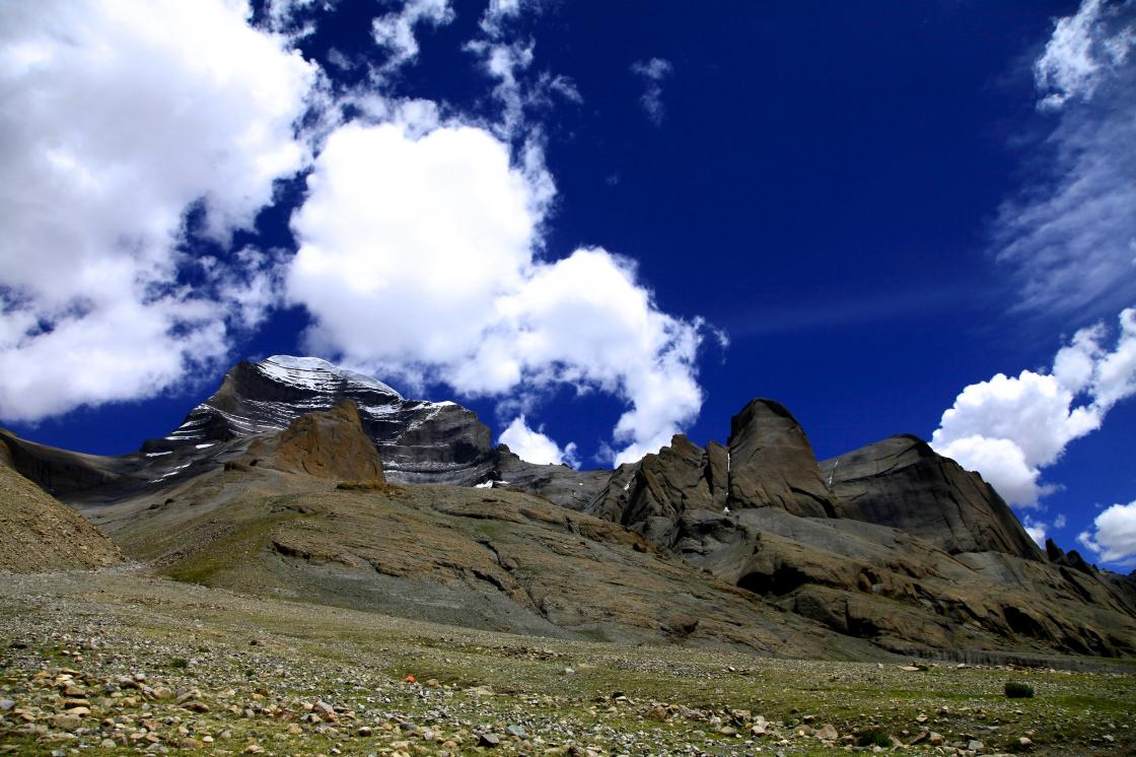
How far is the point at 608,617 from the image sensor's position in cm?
7756

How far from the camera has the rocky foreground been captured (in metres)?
17.1

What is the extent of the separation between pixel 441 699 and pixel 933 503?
584 feet

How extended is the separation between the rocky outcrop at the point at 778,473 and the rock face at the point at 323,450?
8111 centimetres

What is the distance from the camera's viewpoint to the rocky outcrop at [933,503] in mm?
173250

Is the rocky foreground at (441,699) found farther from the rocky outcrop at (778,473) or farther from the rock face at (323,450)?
the rocky outcrop at (778,473)

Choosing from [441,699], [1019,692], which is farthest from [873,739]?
[441,699]

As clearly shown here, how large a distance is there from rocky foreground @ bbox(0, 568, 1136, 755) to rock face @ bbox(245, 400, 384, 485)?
12231cm

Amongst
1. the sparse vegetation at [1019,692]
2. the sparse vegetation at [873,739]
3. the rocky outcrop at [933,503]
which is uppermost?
the rocky outcrop at [933,503]


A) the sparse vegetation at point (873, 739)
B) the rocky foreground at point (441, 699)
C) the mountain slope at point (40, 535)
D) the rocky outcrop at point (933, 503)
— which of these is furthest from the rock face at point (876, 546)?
the mountain slope at point (40, 535)

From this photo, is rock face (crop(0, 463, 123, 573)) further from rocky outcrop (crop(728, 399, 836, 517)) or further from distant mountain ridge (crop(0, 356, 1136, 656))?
rocky outcrop (crop(728, 399, 836, 517))

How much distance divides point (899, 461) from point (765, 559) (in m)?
100

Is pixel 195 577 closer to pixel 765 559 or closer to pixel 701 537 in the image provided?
pixel 765 559

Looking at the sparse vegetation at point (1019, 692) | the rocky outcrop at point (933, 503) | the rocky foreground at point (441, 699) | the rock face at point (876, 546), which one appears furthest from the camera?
the rocky outcrop at point (933, 503)

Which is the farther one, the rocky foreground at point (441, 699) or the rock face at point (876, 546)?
the rock face at point (876, 546)
